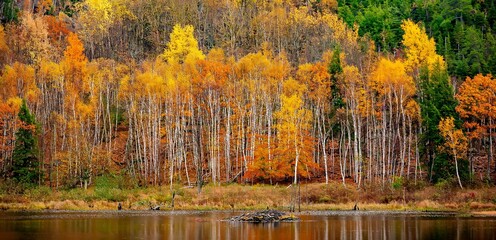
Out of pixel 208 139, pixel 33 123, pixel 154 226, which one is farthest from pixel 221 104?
pixel 154 226

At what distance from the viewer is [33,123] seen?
69.8 metres

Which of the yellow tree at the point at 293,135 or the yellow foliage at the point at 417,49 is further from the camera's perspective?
the yellow foliage at the point at 417,49

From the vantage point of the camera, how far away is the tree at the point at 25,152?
2680 inches

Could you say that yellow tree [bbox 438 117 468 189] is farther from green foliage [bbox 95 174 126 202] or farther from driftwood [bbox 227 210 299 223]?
green foliage [bbox 95 174 126 202]

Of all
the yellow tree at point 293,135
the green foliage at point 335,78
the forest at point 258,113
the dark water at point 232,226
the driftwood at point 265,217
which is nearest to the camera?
A: the dark water at point 232,226

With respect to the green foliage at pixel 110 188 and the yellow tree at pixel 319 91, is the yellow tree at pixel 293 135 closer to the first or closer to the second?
the yellow tree at pixel 319 91

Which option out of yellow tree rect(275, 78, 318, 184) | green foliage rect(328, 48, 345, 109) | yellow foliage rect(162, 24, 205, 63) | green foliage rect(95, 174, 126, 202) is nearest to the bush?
green foliage rect(95, 174, 126, 202)

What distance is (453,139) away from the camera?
6512 cm

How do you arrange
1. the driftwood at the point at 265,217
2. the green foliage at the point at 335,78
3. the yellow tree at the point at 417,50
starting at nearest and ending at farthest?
1. the driftwood at the point at 265,217
2. the green foliage at the point at 335,78
3. the yellow tree at the point at 417,50

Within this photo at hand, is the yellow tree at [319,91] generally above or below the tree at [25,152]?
above

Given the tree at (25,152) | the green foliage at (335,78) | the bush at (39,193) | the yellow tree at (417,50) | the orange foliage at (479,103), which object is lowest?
the bush at (39,193)

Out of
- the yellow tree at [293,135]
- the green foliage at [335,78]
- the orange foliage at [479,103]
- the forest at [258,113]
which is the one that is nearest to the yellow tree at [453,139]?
the forest at [258,113]

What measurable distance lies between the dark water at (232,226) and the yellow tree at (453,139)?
11.5 metres

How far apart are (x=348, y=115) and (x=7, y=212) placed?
35841 millimetres
